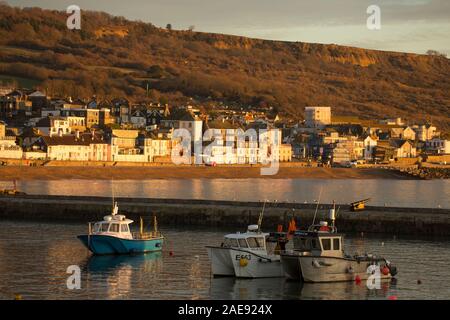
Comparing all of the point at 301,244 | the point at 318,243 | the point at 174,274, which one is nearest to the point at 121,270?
the point at 174,274

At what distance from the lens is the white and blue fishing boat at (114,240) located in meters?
45.8

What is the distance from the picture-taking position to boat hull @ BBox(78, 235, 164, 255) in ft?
150

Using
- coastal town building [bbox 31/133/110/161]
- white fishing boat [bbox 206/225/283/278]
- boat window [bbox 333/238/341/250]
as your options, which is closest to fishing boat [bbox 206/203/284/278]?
white fishing boat [bbox 206/225/283/278]

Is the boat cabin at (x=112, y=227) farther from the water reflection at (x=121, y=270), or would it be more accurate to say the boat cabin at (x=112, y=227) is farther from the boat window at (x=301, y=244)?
the boat window at (x=301, y=244)

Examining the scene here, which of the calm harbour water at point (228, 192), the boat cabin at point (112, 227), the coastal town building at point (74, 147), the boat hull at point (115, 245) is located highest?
the coastal town building at point (74, 147)

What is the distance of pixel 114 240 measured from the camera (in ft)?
151

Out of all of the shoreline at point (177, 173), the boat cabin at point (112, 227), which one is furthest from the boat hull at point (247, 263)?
the shoreline at point (177, 173)

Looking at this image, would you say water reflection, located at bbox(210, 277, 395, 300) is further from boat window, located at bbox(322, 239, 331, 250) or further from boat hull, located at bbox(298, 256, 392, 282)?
boat window, located at bbox(322, 239, 331, 250)

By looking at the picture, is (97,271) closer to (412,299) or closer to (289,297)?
(289,297)

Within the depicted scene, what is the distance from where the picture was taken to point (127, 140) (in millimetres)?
144250

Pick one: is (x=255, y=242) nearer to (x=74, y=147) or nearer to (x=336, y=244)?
(x=336, y=244)

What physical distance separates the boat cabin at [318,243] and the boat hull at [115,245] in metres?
10.7

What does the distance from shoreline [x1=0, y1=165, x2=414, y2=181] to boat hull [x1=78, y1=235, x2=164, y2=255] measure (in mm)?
62289
